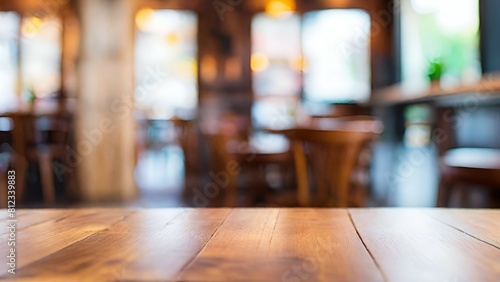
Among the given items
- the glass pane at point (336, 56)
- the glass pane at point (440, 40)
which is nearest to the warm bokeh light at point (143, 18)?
the glass pane at point (336, 56)

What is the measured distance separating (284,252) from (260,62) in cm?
716

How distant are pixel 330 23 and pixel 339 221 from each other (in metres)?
6.89

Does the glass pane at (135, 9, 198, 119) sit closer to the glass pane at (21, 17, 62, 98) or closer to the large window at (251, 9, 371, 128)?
the large window at (251, 9, 371, 128)

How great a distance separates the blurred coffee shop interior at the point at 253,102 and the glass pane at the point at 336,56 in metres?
0.02

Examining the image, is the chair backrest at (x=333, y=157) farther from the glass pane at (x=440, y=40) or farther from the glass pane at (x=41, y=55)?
the glass pane at (x=41, y=55)

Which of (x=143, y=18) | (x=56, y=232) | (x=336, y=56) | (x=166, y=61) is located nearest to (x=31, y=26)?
(x=143, y=18)

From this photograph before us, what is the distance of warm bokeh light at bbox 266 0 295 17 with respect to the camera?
24.6 feet

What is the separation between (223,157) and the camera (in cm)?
369

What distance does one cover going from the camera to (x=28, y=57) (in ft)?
26.6

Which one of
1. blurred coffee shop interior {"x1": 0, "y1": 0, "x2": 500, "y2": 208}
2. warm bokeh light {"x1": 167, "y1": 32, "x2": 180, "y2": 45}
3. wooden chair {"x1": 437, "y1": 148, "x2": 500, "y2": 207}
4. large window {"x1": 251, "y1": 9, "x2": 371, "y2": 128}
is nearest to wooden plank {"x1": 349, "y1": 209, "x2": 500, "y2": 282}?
wooden chair {"x1": 437, "y1": 148, "x2": 500, "y2": 207}

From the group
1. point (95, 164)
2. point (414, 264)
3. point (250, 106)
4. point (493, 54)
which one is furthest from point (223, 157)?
point (250, 106)

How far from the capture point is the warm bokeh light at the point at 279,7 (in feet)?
24.6

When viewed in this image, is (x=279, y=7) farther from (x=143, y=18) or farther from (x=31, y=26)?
(x=31, y=26)

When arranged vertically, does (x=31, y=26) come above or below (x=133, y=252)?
above
